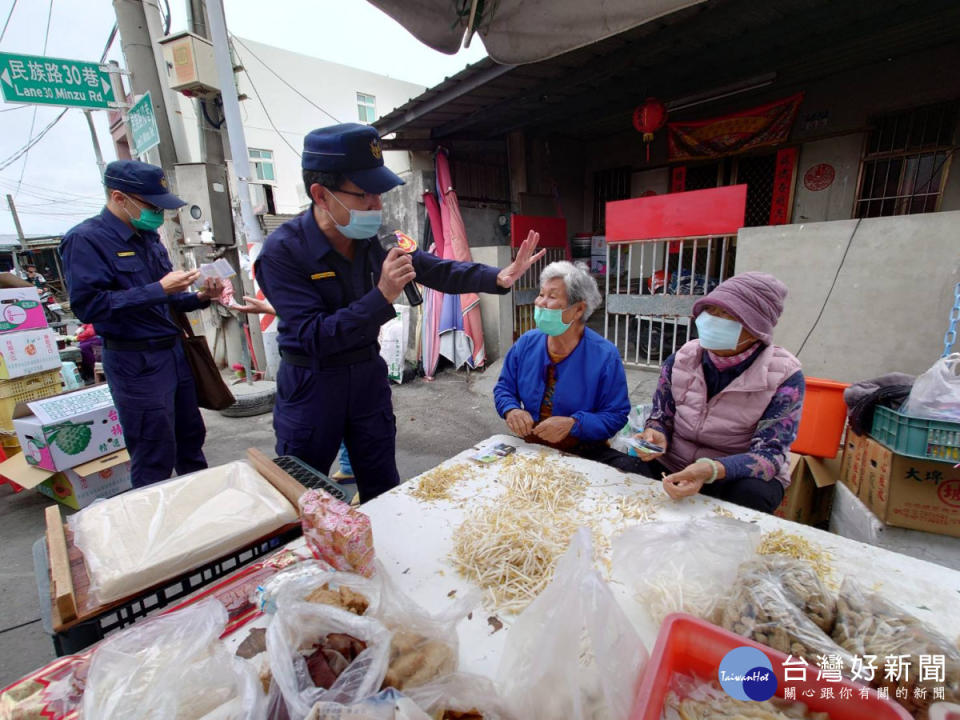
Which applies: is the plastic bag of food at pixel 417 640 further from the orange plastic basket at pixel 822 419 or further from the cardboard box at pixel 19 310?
the cardboard box at pixel 19 310

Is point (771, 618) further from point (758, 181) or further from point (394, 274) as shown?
point (758, 181)

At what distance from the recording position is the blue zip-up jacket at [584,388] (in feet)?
7.61

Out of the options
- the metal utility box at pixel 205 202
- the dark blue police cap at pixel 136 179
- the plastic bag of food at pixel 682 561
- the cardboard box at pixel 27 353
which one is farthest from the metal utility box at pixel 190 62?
the plastic bag of food at pixel 682 561

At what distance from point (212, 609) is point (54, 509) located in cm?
74

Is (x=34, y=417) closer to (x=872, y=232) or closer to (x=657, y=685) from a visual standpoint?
(x=657, y=685)

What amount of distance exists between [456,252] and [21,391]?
17.1 feet

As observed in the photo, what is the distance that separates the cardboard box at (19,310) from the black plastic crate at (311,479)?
4097mm

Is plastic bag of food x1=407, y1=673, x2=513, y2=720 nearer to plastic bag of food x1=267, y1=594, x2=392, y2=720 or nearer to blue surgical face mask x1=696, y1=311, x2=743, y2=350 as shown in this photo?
plastic bag of food x1=267, y1=594, x2=392, y2=720

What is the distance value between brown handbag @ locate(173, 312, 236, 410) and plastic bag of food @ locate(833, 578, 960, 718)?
11.0 ft

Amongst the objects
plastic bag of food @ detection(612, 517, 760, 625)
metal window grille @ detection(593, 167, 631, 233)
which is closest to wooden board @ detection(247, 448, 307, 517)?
plastic bag of food @ detection(612, 517, 760, 625)

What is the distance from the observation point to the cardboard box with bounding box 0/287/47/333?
391cm

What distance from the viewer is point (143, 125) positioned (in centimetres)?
557

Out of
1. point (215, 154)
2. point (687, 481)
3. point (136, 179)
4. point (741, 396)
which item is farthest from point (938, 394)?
point (215, 154)

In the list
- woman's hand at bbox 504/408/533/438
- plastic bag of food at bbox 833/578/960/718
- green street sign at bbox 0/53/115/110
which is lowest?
woman's hand at bbox 504/408/533/438
